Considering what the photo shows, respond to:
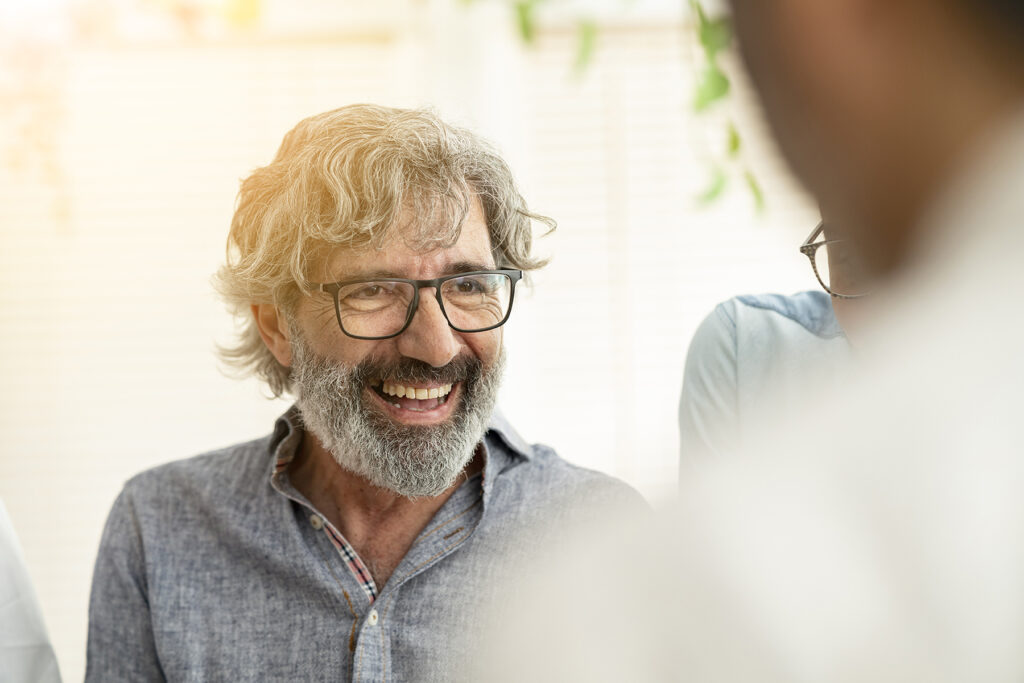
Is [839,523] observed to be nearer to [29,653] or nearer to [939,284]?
[939,284]

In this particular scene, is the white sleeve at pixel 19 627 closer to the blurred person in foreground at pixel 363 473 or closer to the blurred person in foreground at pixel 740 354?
the blurred person in foreground at pixel 363 473

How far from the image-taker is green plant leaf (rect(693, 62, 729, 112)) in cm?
40

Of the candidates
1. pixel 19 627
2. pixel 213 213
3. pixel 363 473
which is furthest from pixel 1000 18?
pixel 213 213

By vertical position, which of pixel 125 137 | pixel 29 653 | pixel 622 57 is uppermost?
pixel 622 57

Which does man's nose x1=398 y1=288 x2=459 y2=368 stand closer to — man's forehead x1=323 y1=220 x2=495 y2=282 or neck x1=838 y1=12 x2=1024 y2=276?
man's forehead x1=323 y1=220 x2=495 y2=282

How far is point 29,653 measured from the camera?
1393 mm

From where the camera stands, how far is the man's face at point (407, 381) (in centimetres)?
151

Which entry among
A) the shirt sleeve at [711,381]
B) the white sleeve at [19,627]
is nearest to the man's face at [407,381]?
the shirt sleeve at [711,381]

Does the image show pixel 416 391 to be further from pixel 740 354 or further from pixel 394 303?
pixel 740 354

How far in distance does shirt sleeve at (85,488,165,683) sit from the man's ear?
0.37 m

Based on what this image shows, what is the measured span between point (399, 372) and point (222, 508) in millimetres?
408

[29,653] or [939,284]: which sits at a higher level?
[939,284]

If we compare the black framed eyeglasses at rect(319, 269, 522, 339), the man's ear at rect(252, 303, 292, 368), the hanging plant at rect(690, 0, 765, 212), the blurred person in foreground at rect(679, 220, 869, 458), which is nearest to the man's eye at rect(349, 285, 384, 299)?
the black framed eyeglasses at rect(319, 269, 522, 339)

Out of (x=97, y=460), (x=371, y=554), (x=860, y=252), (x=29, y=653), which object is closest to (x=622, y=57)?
(x=371, y=554)
